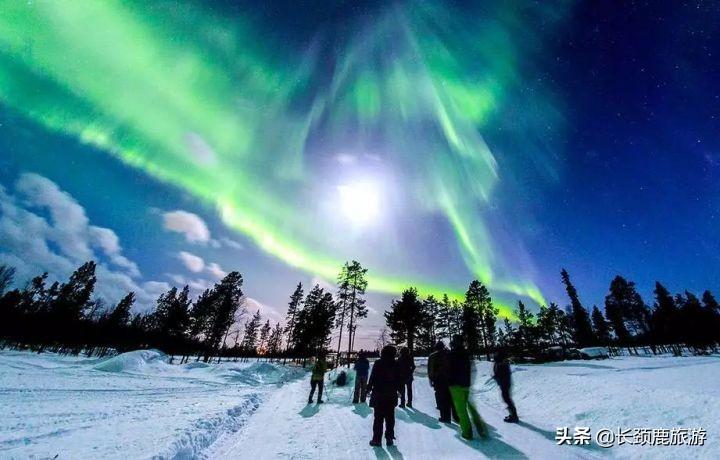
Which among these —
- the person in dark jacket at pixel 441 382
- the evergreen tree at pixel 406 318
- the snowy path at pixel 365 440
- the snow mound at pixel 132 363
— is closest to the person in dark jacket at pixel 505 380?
the snowy path at pixel 365 440

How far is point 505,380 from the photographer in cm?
776

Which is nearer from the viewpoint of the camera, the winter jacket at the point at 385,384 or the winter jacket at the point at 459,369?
the winter jacket at the point at 385,384

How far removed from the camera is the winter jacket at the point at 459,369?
6.23m

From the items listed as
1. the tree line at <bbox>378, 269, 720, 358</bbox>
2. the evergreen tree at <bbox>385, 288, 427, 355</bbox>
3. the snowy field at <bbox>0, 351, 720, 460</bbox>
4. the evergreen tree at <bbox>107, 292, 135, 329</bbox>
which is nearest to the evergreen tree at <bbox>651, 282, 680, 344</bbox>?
the tree line at <bbox>378, 269, 720, 358</bbox>

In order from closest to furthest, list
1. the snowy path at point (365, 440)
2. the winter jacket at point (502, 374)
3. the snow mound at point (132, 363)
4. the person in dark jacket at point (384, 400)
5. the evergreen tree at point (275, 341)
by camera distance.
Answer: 1. the snowy path at point (365, 440)
2. the person in dark jacket at point (384, 400)
3. the winter jacket at point (502, 374)
4. the snow mound at point (132, 363)
5. the evergreen tree at point (275, 341)

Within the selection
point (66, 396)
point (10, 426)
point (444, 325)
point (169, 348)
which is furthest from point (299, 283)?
point (10, 426)

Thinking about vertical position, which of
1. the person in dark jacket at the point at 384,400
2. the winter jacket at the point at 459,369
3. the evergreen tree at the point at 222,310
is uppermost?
the evergreen tree at the point at 222,310

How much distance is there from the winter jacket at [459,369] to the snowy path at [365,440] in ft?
3.48

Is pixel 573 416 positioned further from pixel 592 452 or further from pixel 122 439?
pixel 122 439

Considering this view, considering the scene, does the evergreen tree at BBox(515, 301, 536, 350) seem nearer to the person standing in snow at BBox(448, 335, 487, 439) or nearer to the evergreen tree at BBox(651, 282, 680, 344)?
the evergreen tree at BBox(651, 282, 680, 344)

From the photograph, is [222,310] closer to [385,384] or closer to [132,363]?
[132,363]

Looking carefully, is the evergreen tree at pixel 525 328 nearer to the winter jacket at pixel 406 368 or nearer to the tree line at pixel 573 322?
the tree line at pixel 573 322

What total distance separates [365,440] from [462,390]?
2.30 m

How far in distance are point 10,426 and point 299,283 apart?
60.5 metres
